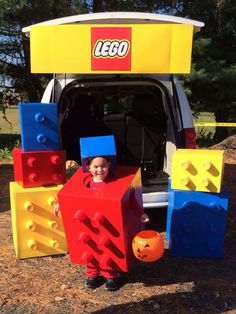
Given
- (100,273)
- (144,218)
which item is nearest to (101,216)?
(144,218)

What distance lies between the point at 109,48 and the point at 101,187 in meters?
1.37

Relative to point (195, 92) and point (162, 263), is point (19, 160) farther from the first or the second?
point (195, 92)

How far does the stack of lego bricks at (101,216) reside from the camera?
330 cm

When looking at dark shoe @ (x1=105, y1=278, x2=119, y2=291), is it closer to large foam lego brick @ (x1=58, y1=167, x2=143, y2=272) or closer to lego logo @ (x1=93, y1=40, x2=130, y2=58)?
large foam lego brick @ (x1=58, y1=167, x2=143, y2=272)

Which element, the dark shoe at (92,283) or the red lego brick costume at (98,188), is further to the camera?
the dark shoe at (92,283)

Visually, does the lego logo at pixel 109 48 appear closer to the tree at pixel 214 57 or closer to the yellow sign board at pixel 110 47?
→ the yellow sign board at pixel 110 47

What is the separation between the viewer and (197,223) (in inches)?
163

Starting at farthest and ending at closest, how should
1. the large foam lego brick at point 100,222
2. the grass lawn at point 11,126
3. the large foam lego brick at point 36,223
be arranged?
the grass lawn at point 11,126, the large foam lego brick at point 36,223, the large foam lego brick at point 100,222

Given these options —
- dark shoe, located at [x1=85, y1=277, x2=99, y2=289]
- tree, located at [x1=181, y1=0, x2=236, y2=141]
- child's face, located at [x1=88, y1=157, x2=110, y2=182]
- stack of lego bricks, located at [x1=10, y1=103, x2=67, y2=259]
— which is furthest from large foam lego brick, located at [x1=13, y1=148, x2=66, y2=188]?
tree, located at [x1=181, y1=0, x2=236, y2=141]

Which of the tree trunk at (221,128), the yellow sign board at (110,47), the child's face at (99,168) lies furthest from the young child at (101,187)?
the tree trunk at (221,128)

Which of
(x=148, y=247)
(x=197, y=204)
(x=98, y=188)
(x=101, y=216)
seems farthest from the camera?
(x=197, y=204)

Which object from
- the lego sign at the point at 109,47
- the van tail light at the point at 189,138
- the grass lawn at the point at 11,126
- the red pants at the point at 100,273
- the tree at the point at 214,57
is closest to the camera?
the red pants at the point at 100,273

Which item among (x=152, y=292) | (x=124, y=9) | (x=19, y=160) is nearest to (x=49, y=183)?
(x=19, y=160)

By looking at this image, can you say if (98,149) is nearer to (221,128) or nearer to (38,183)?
(38,183)
